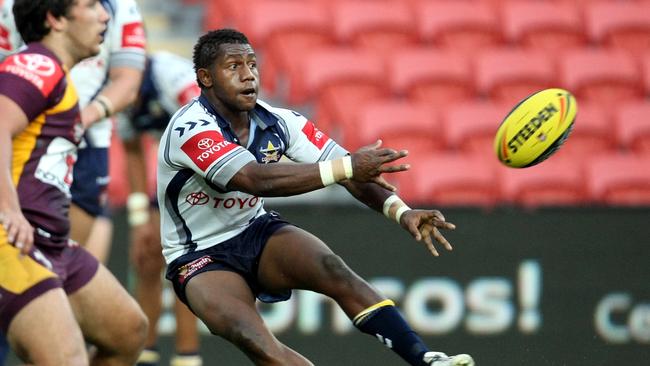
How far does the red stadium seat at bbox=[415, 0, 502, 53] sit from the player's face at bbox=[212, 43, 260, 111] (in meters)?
6.07

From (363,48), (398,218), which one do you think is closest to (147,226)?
(398,218)

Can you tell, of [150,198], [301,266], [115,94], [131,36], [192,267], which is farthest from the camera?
[150,198]

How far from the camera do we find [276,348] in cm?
506

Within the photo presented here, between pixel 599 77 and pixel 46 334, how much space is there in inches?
305

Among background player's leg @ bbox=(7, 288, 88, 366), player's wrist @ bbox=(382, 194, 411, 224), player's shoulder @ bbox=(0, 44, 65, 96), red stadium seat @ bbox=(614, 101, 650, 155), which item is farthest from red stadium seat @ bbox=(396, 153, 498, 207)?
background player's leg @ bbox=(7, 288, 88, 366)

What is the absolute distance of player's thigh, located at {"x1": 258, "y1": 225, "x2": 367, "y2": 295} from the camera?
5250 mm

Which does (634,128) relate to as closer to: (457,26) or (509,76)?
(509,76)

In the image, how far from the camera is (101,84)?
22.8 ft

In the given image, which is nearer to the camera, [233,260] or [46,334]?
[46,334]

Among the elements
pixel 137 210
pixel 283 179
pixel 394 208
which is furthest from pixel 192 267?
pixel 137 210

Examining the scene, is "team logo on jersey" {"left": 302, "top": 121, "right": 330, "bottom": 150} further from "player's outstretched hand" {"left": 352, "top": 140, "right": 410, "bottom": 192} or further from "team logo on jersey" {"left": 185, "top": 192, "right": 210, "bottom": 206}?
"player's outstretched hand" {"left": 352, "top": 140, "right": 410, "bottom": 192}

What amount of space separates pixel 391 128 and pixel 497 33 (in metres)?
2.04

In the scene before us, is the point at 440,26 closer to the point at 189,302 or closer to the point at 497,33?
the point at 497,33

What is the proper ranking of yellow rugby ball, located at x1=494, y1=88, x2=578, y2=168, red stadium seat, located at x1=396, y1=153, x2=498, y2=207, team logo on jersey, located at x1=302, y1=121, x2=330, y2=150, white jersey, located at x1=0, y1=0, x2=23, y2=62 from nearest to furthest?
yellow rugby ball, located at x1=494, y1=88, x2=578, y2=168 → team logo on jersey, located at x1=302, y1=121, x2=330, y2=150 → white jersey, located at x1=0, y1=0, x2=23, y2=62 → red stadium seat, located at x1=396, y1=153, x2=498, y2=207
